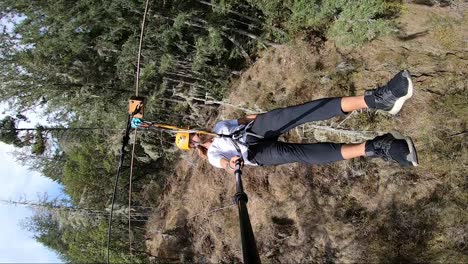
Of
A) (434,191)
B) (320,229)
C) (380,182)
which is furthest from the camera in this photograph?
(320,229)

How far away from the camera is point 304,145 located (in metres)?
4.13

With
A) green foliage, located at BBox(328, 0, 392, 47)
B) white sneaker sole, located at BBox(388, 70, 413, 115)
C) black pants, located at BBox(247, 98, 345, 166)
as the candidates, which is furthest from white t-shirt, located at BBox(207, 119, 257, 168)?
green foliage, located at BBox(328, 0, 392, 47)

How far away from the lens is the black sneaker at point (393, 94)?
3.39 metres

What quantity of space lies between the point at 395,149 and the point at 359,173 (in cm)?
336

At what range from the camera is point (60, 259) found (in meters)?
16.0

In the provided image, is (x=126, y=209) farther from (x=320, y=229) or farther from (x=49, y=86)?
(x=320, y=229)

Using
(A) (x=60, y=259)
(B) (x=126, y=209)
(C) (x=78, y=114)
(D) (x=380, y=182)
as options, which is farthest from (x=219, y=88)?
(A) (x=60, y=259)

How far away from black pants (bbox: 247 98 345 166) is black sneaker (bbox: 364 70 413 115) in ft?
0.96

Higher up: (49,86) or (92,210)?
(49,86)

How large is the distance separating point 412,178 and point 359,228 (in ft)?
4.10

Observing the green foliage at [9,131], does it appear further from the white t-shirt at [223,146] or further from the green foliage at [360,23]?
the green foliage at [360,23]

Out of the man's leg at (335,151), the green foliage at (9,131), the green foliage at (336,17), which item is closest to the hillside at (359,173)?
the green foliage at (336,17)

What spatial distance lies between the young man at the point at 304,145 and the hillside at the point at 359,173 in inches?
97.0

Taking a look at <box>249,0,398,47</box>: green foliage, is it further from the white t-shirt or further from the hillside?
the white t-shirt
